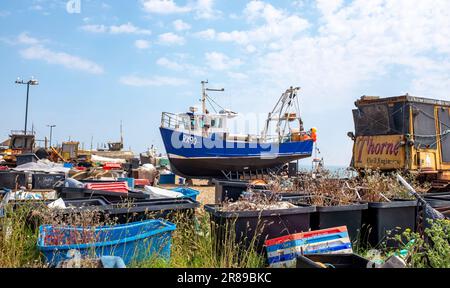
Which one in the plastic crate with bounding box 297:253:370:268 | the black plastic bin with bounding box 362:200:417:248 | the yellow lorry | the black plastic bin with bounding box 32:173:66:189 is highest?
the yellow lorry

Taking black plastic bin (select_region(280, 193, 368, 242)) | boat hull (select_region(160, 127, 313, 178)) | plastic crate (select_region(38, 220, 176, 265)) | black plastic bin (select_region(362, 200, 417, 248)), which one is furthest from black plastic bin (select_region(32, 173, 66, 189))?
black plastic bin (select_region(362, 200, 417, 248))

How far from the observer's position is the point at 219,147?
1966 cm

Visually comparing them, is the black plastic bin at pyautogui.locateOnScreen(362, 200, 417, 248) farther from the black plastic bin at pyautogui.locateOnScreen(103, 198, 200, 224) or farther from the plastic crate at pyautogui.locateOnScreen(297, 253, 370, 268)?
the black plastic bin at pyautogui.locateOnScreen(103, 198, 200, 224)

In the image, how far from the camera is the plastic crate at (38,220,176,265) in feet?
11.6

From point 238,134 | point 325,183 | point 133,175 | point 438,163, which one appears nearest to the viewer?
point 325,183

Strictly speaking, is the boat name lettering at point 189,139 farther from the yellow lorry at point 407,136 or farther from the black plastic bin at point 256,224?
the black plastic bin at point 256,224

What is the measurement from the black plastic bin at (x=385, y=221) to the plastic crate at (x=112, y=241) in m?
2.53

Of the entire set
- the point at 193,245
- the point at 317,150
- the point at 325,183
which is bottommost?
the point at 193,245

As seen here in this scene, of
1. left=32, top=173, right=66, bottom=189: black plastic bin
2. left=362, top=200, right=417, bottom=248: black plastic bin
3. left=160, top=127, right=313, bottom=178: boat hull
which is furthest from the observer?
left=160, top=127, right=313, bottom=178: boat hull
